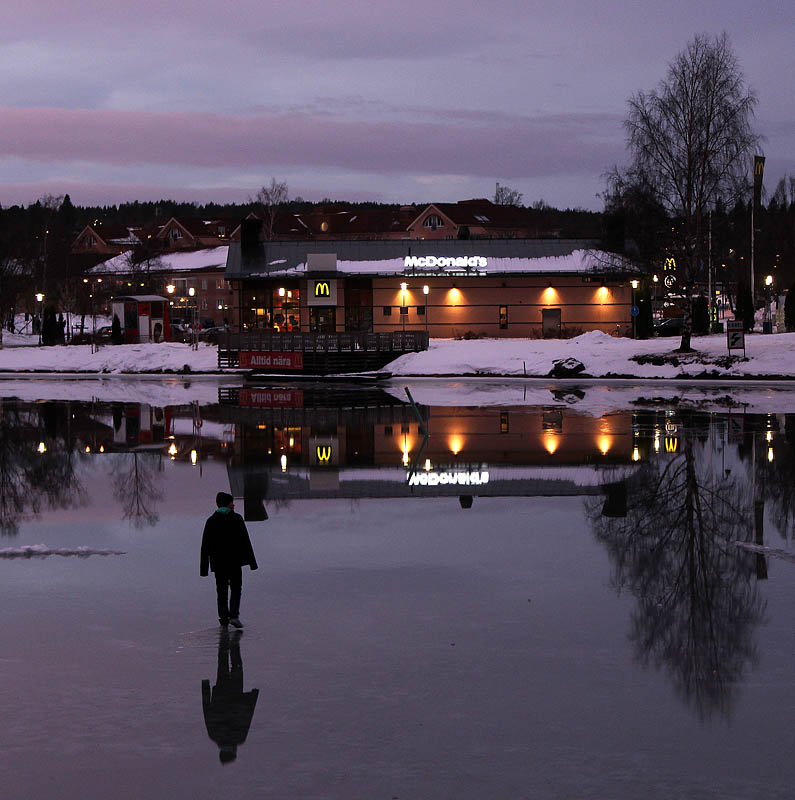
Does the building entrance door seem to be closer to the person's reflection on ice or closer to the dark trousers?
the dark trousers

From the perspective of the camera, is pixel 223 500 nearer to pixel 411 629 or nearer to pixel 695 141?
pixel 411 629

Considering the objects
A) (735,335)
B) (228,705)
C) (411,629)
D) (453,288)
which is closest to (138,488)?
(411,629)

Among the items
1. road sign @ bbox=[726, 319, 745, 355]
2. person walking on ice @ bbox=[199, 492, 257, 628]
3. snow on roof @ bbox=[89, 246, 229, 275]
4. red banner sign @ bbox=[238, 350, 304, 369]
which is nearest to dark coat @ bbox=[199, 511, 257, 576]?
person walking on ice @ bbox=[199, 492, 257, 628]

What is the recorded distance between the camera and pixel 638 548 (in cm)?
1495

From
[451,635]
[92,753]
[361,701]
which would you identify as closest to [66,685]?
[92,753]

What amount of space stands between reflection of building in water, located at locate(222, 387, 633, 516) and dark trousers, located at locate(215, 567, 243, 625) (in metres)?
6.76

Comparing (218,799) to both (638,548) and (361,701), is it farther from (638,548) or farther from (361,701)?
(638,548)

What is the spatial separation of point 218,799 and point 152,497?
13.1 m

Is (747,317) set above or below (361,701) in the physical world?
above

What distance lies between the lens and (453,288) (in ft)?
221

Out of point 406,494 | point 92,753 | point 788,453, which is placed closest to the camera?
point 92,753

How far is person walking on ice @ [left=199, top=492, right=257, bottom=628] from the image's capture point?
37.1ft

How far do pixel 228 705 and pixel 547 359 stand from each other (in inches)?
1774

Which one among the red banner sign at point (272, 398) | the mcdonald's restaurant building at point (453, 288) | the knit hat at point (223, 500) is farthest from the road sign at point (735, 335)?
the knit hat at point (223, 500)
